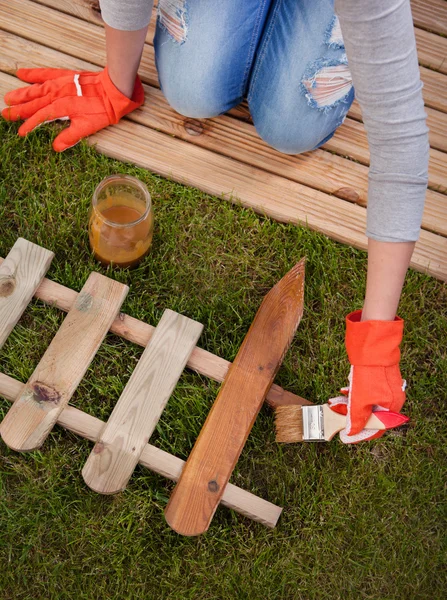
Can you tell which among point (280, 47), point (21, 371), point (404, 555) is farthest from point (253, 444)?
point (280, 47)

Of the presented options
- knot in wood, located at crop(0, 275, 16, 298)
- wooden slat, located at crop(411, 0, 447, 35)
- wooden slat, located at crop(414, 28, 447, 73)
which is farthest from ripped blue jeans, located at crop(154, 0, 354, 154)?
knot in wood, located at crop(0, 275, 16, 298)

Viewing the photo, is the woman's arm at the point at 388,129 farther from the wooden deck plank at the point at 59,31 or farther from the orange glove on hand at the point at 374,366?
the wooden deck plank at the point at 59,31

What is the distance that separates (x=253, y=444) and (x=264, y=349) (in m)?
0.25

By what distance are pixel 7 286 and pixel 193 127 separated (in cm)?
73

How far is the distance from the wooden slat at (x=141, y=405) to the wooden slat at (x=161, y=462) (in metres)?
0.03

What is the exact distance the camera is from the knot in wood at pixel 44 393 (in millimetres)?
1417

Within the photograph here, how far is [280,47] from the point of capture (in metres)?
1.65

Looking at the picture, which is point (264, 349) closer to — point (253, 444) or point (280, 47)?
point (253, 444)

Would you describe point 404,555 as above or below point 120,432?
below

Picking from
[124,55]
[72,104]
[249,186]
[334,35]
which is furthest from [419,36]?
[72,104]

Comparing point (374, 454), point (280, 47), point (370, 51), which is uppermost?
point (370, 51)

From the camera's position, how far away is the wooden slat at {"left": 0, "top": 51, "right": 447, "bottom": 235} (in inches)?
71.8

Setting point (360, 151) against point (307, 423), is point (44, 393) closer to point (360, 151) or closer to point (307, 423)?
point (307, 423)

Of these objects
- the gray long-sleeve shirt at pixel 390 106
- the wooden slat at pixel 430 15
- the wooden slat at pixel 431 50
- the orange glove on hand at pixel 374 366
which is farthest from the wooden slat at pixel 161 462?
the wooden slat at pixel 430 15
